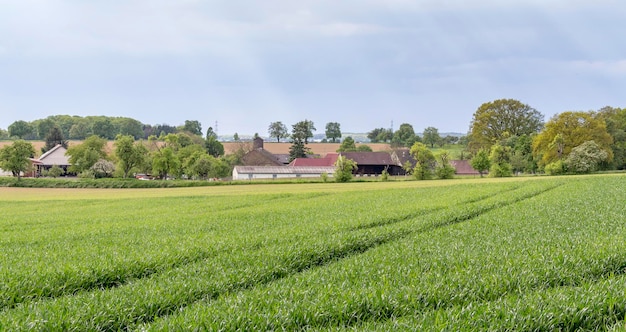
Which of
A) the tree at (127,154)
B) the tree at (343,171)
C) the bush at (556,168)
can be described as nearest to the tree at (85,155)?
the tree at (127,154)

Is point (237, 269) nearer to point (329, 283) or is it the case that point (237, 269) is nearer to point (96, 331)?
point (329, 283)

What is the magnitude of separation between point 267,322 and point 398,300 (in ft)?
7.32

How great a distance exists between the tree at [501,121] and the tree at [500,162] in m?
14.6

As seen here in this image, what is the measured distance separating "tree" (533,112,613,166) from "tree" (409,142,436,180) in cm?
1930

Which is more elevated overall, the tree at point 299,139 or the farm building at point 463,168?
the tree at point 299,139

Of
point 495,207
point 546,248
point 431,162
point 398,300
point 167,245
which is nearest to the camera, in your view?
point 398,300

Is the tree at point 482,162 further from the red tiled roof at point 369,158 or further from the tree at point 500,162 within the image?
the red tiled roof at point 369,158

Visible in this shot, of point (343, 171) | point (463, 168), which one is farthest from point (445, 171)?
point (463, 168)

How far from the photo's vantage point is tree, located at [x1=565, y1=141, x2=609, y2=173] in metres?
75.9

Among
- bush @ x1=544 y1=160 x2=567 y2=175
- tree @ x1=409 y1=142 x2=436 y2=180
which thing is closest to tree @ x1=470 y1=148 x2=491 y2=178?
tree @ x1=409 y1=142 x2=436 y2=180

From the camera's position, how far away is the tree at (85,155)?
9856cm

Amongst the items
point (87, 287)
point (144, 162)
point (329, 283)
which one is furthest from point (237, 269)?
point (144, 162)

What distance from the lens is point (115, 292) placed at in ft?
29.1

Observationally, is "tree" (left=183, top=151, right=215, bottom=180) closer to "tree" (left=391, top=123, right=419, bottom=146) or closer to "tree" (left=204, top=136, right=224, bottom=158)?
Answer: "tree" (left=204, top=136, right=224, bottom=158)
